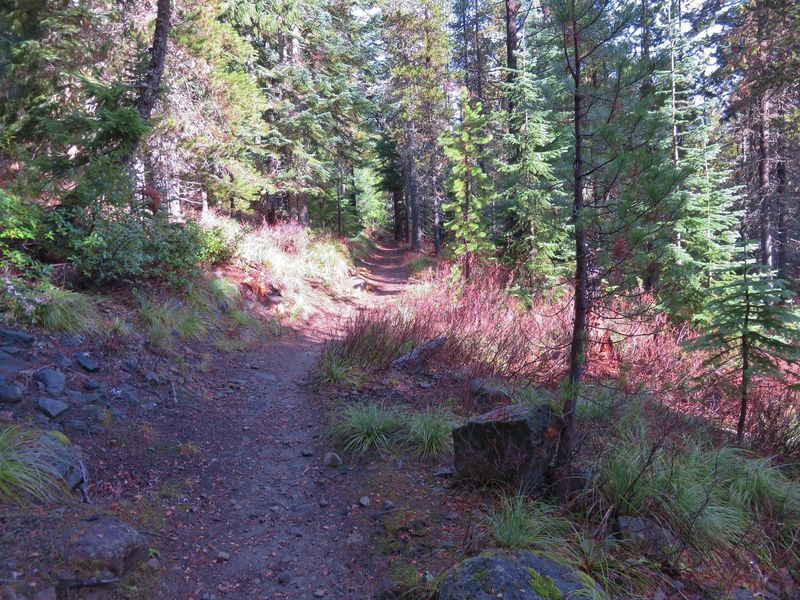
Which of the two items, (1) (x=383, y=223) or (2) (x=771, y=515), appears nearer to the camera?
(2) (x=771, y=515)

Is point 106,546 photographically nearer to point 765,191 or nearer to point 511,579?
point 511,579

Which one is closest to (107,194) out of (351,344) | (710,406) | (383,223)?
(351,344)

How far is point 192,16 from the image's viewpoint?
10.5 meters

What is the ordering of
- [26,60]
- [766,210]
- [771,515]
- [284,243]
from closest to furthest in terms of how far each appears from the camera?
1. [771,515]
2. [26,60]
3. [284,243]
4. [766,210]

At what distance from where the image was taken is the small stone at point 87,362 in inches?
206

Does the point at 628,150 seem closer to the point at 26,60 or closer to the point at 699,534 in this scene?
the point at 699,534

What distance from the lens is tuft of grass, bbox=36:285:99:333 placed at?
218 inches

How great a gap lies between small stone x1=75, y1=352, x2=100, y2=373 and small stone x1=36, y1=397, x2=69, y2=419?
2.54ft

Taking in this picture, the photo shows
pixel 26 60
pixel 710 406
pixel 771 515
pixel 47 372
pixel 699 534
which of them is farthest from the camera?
pixel 26 60

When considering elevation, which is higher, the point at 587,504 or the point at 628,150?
the point at 628,150

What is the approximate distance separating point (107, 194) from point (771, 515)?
29.9ft

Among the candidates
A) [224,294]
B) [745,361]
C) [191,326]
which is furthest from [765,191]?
[191,326]

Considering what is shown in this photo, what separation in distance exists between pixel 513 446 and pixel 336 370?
3.68 meters

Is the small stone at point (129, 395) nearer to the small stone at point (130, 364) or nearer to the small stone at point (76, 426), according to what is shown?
the small stone at point (130, 364)
